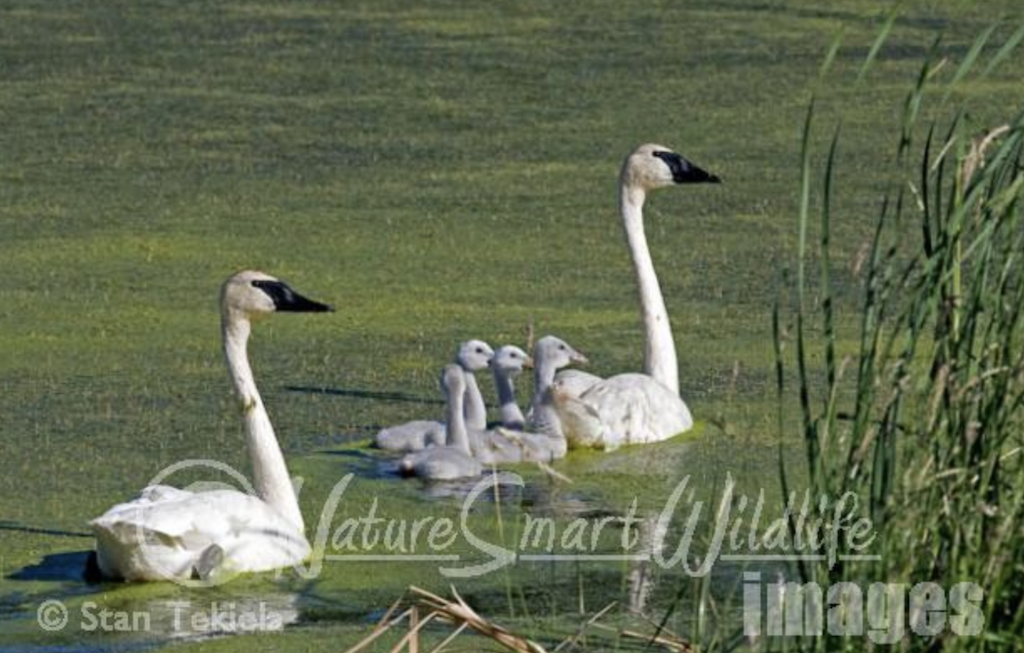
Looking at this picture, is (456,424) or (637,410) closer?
(456,424)

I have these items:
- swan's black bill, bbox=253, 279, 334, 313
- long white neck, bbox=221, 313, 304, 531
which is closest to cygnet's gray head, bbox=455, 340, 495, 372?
swan's black bill, bbox=253, 279, 334, 313

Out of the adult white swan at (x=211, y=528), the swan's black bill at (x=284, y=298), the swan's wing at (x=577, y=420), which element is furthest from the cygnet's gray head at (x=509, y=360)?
the adult white swan at (x=211, y=528)

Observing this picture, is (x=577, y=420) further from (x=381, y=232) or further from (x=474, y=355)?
(x=381, y=232)

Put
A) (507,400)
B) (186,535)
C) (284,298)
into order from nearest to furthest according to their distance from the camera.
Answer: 1. (186,535)
2. (284,298)
3. (507,400)

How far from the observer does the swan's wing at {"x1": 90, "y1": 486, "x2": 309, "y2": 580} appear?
553cm

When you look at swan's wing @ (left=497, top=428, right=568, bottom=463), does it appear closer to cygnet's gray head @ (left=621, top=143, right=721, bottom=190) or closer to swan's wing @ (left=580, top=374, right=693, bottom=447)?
swan's wing @ (left=580, top=374, right=693, bottom=447)

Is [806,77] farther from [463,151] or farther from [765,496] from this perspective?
[765,496]

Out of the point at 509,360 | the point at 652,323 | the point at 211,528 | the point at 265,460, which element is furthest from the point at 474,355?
the point at 211,528

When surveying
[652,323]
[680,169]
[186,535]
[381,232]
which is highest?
[680,169]

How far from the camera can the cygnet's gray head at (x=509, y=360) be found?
692cm

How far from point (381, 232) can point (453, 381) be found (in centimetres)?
233

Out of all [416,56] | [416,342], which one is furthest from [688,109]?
[416,342]

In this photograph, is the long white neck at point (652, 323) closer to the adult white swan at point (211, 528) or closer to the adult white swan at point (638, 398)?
the adult white swan at point (638, 398)

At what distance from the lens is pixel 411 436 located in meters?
6.79
